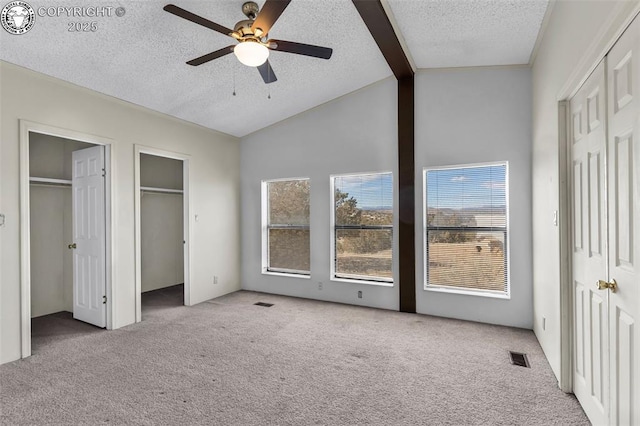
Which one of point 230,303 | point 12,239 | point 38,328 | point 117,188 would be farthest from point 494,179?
point 38,328

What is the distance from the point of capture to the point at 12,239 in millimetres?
2988

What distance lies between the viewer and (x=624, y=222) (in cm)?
162

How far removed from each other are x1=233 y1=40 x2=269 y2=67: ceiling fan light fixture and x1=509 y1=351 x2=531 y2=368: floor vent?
3340 millimetres

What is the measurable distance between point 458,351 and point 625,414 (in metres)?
1.57

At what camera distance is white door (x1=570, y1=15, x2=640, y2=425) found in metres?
1.53

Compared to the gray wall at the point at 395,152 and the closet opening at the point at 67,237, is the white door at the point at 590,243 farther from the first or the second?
the closet opening at the point at 67,237

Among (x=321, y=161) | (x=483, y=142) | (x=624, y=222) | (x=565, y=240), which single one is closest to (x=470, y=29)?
(x=483, y=142)

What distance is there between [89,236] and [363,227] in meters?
3.59

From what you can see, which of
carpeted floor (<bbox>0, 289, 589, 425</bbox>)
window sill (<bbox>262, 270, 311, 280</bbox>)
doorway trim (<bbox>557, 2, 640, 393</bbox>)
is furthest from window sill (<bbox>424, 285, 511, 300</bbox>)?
window sill (<bbox>262, 270, 311, 280</bbox>)

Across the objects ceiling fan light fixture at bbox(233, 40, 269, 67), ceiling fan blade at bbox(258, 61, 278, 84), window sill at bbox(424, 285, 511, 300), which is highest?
ceiling fan blade at bbox(258, 61, 278, 84)

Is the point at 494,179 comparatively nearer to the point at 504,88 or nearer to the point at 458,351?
the point at 504,88

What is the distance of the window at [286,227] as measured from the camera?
5.22m

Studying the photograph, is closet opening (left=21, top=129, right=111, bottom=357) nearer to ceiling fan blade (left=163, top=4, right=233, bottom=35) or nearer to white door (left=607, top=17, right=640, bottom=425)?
ceiling fan blade (left=163, top=4, right=233, bottom=35)

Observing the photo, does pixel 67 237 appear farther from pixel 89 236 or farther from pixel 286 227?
pixel 286 227
